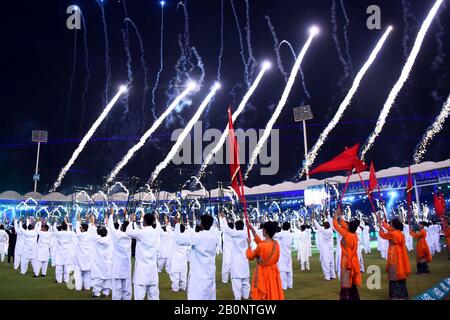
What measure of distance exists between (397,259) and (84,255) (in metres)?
7.47

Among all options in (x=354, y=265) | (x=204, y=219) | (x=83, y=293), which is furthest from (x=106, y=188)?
(x=354, y=265)

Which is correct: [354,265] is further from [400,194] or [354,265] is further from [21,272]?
[400,194]

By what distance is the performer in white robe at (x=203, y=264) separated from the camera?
22.1 ft

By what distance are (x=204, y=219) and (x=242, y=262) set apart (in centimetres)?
261

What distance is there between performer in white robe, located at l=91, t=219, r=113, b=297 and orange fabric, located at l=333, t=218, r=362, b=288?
5.02 metres

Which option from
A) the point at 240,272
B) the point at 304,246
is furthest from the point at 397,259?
the point at 304,246

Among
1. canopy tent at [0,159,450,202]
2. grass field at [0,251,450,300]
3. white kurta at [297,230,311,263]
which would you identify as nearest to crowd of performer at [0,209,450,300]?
grass field at [0,251,450,300]

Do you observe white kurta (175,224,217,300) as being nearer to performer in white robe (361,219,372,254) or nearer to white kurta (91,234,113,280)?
white kurta (91,234,113,280)

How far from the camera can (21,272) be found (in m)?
13.5

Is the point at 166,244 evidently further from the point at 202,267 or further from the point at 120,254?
the point at 202,267

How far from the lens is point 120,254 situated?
816cm

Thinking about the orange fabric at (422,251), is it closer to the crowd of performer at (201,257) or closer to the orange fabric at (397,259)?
the crowd of performer at (201,257)

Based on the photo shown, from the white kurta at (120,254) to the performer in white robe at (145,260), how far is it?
1.32 feet

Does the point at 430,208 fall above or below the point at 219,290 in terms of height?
above
